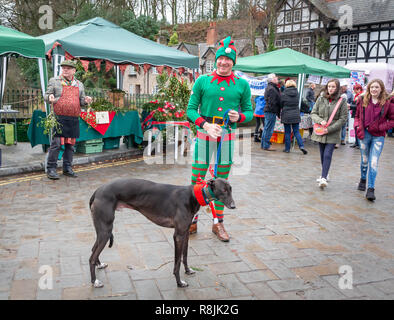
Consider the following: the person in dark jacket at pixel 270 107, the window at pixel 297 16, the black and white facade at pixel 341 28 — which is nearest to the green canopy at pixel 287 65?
the person in dark jacket at pixel 270 107

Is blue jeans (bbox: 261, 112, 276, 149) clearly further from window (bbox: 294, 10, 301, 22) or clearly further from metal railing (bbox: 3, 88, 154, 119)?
window (bbox: 294, 10, 301, 22)

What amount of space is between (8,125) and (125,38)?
13.1 feet

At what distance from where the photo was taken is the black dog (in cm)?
306

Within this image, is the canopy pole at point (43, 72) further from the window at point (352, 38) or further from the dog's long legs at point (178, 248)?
the window at point (352, 38)

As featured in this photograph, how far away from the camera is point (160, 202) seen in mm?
3160

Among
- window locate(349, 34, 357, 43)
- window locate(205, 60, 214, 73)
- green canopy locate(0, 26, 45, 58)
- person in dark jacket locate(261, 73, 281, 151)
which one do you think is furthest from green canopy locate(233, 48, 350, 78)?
window locate(205, 60, 214, 73)

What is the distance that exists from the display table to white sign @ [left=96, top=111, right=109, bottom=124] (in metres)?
0.26

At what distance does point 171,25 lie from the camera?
141 feet

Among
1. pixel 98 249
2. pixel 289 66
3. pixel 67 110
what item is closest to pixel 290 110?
pixel 289 66

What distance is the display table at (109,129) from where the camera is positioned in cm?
833

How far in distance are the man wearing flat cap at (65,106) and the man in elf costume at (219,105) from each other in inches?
139
